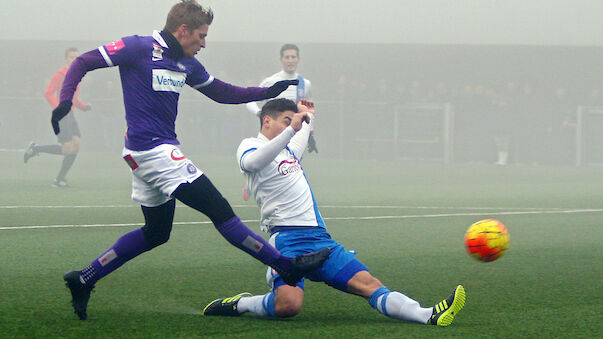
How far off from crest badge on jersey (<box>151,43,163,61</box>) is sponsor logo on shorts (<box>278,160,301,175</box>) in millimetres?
1021

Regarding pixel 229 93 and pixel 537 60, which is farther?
pixel 537 60

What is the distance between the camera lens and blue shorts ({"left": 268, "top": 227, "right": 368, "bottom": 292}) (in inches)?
210

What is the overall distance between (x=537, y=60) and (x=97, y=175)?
15930 mm

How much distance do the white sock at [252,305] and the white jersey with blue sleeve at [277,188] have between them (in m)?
0.50

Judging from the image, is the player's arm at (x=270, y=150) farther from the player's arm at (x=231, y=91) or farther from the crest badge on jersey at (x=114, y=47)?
the crest badge on jersey at (x=114, y=47)

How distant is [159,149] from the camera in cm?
536

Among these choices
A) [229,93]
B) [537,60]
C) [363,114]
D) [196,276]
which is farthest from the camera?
[537,60]

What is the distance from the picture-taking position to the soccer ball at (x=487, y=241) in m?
6.22

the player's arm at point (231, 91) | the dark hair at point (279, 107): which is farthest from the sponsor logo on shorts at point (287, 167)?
the player's arm at point (231, 91)

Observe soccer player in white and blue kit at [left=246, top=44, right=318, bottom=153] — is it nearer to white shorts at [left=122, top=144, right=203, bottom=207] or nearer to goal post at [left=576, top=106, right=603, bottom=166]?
white shorts at [left=122, top=144, right=203, bottom=207]

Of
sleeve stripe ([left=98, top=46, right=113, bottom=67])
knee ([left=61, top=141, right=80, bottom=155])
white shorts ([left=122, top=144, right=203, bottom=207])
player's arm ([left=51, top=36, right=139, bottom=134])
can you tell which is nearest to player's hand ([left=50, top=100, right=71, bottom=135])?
player's arm ([left=51, top=36, right=139, bottom=134])

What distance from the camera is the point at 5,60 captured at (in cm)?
3000

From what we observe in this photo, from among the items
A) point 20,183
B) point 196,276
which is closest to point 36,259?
point 196,276

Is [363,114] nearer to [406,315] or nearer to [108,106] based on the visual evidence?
[108,106]
